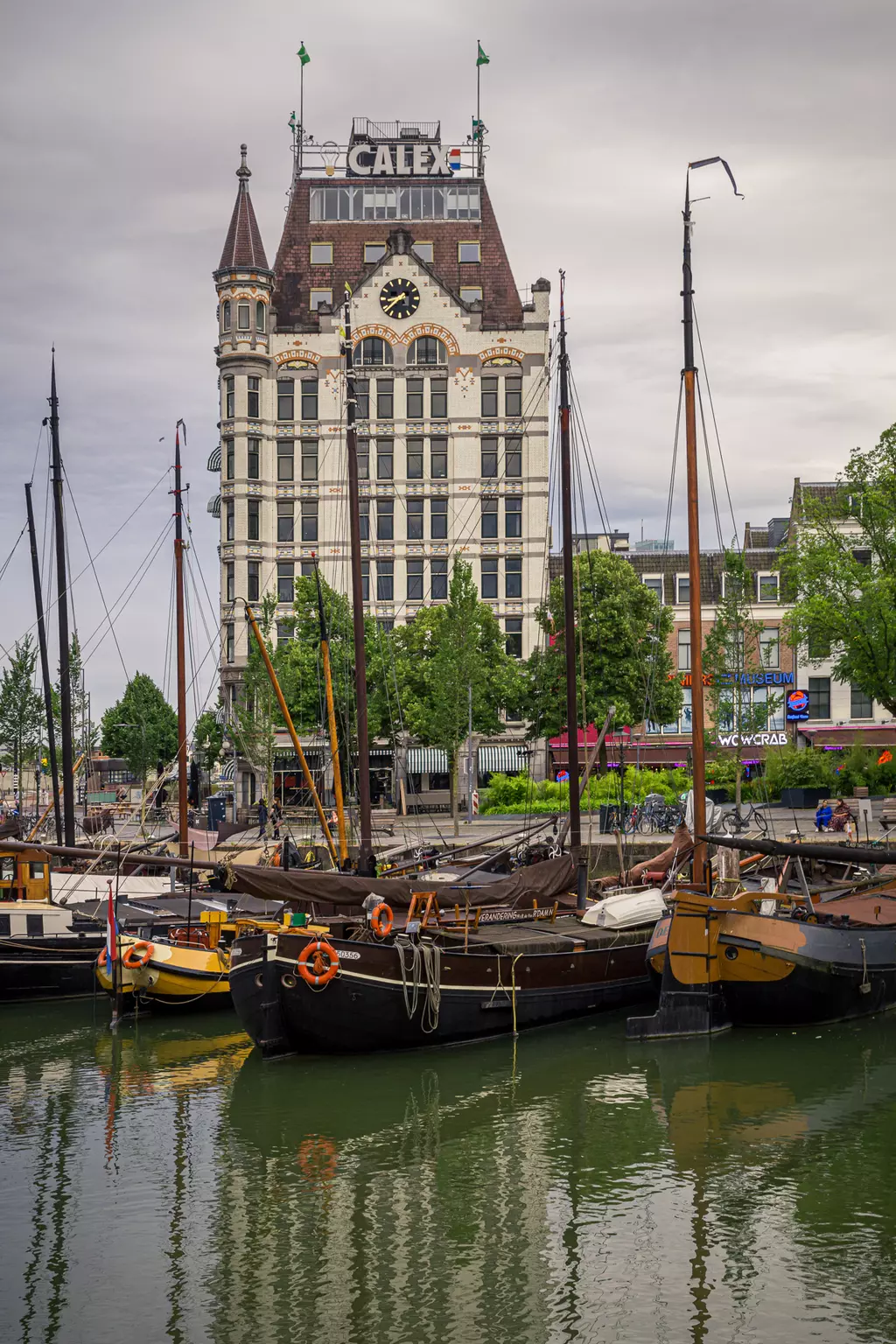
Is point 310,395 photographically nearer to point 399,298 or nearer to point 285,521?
point 285,521

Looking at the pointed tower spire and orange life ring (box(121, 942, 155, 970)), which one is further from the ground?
the pointed tower spire

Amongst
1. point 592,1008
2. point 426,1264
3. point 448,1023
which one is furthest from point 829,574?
point 426,1264

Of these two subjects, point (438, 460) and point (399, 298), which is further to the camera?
point (399, 298)

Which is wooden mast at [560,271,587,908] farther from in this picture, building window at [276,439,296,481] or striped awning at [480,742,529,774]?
building window at [276,439,296,481]

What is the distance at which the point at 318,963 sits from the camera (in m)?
23.7

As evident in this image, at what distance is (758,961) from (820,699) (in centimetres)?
5052

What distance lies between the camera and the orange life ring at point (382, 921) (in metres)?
25.1

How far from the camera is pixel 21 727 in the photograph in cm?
7281

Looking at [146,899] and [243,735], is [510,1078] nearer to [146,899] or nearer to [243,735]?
[146,899]

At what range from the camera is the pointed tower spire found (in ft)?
256

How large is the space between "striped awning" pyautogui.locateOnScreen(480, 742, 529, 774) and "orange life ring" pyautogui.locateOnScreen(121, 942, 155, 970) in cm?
4703

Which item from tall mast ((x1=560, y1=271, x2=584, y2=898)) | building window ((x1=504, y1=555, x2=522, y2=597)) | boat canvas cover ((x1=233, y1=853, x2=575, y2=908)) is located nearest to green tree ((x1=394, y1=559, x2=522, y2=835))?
building window ((x1=504, y1=555, x2=522, y2=597))

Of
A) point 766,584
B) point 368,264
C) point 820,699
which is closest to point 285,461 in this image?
point 368,264

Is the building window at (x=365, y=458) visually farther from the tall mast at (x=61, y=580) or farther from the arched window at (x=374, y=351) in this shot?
the tall mast at (x=61, y=580)
